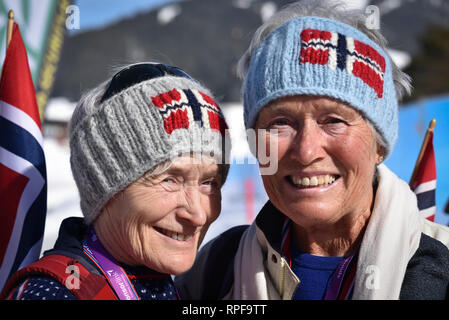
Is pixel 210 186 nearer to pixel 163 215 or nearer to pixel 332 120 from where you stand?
pixel 163 215

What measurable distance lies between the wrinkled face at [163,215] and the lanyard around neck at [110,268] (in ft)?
0.21

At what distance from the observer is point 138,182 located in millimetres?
1662

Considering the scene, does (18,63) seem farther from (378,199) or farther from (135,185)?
(378,199)

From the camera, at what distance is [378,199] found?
171 cm

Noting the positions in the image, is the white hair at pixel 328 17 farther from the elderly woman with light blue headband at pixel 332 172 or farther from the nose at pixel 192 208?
the nose at pixel 192 208

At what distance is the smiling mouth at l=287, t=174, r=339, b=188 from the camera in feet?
5.39

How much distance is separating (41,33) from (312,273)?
4.63 meters

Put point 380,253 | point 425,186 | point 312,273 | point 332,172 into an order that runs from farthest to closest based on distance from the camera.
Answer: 1. point 425,186
2. point 312,273
3. point 332,172
4. point 380,253

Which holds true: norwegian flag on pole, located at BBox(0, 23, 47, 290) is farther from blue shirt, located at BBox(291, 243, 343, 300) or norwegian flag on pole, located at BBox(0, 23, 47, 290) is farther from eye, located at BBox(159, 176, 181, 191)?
blue shirt, located at BBox(291, 243, 343, 300)

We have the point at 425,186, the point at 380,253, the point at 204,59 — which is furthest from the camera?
the point at 204,59

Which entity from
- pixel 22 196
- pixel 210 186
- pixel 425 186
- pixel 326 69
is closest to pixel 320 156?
pixel 326 69

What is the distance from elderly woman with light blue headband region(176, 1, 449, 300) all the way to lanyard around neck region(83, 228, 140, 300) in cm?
47

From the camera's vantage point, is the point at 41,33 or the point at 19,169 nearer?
the point at 19,169
